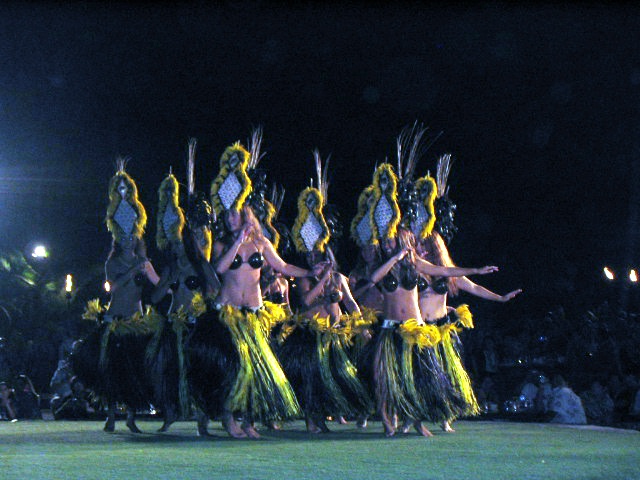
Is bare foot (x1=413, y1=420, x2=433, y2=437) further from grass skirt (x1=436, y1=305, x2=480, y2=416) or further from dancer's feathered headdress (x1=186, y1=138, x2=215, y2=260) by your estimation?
dancer's feathered headdress (x1=186, y1=138, x2=215, y2=260)

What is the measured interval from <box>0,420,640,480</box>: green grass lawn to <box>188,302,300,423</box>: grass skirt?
0.21 metres

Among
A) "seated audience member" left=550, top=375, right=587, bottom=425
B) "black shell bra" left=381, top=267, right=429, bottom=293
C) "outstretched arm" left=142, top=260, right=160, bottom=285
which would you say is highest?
"outstretched arm" left=142, top=260, right=160, bottom=285

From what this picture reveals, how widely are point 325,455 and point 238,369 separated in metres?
1.22

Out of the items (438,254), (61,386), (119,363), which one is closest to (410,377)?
(438,254)

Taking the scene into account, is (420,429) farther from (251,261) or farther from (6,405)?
(6,405)

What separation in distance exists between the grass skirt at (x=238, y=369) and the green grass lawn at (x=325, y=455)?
214mm

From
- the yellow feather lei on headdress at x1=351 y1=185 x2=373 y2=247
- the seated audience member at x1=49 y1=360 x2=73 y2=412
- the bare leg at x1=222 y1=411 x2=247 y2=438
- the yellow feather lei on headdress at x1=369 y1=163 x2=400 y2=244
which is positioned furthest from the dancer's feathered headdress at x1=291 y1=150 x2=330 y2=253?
the seated audience member at x1=49 y1=360 x2=73 y2=412

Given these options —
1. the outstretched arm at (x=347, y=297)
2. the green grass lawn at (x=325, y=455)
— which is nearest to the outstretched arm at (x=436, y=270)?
the outstretched arm at (x=347, y=297)

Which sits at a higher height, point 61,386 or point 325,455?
point 61,386

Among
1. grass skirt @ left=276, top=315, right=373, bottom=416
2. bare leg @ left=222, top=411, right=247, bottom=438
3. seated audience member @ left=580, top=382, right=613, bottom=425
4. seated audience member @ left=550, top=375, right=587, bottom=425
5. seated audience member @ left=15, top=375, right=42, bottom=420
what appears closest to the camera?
bare leg @ left=222, top=411, right=247, bottom=438

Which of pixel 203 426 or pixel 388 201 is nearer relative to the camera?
pixel 203 426

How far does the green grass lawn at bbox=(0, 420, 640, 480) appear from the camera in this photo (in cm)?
421

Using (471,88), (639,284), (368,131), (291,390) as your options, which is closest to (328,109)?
(368,131)

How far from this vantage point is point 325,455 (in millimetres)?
5059
